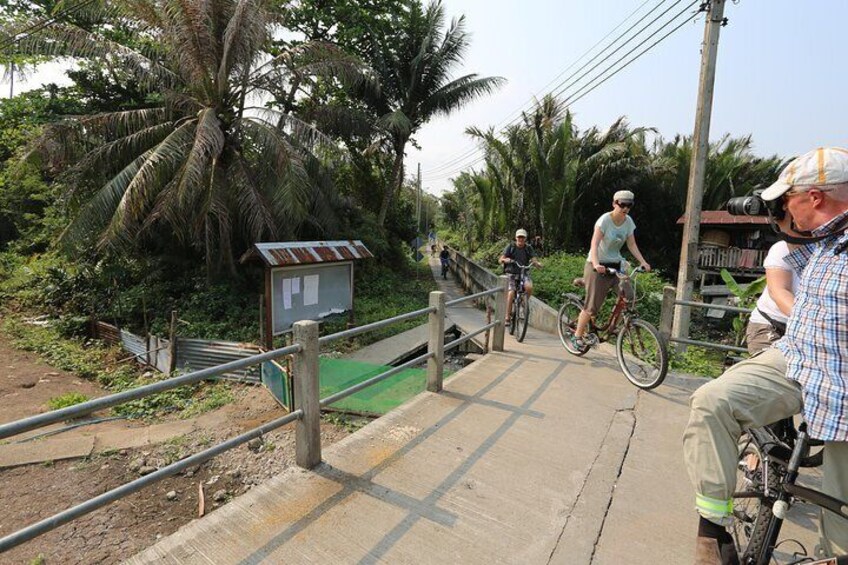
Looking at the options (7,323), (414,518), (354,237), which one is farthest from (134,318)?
(414,518)

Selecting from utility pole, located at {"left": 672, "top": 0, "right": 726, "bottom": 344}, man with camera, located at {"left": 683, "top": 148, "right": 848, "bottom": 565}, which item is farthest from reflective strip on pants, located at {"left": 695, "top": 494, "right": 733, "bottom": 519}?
utility pole, located at {"left": 672, "top": 0, "right": 726, "bottom": 344}

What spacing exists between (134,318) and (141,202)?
4164mm

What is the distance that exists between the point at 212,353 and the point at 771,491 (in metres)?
9.35

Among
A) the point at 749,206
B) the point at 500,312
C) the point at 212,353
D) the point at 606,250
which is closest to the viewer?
the point at 749,206

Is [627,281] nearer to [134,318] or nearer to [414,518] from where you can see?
[414,518]

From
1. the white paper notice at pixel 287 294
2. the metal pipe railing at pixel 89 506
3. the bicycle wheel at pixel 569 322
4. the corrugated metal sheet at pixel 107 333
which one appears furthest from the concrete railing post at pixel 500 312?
the corrugated metal sheet at pixel 107 333

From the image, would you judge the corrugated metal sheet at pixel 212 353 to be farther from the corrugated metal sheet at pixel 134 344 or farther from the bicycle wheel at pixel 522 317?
the bicycle wheel at pixel 522 317

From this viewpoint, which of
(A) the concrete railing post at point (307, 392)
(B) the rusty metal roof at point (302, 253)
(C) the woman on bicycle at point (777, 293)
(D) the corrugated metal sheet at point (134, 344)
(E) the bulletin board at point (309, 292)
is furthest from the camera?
(D) the corrugated metal sheet at point (134, 344)

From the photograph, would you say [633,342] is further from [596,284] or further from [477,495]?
[477,495]

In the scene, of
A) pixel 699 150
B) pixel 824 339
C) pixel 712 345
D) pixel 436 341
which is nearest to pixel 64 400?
pixel 436 341

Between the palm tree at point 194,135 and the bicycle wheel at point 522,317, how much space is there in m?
6.34

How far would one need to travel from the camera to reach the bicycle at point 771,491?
1.80m

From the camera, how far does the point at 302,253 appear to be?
10680 mm

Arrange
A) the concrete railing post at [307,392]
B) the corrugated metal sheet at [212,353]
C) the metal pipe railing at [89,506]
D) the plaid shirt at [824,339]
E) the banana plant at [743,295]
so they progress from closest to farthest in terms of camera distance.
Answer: the plaid shirt at [824,339] < the metal pipe railing at [89,506] < the concrete railing post at [307,392] < the banana plant at [743,295] < the corrugated metal sheet at [212,353]
